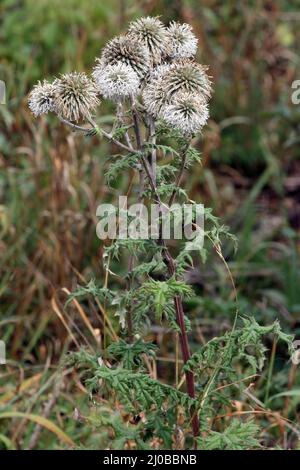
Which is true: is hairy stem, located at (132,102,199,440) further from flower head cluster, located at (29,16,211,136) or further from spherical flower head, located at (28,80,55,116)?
spherical flower head, located at (28,80,55,116)

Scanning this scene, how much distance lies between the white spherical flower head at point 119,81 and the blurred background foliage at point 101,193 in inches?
40.0

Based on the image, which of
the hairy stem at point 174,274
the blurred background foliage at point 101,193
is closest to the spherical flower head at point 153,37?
the hairy stem at point 174,274

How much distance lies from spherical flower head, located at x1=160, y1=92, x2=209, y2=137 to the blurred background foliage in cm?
107

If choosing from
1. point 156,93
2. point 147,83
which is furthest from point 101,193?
point 156,93

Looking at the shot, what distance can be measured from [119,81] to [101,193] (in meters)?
2.03

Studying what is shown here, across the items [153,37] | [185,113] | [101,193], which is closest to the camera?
[185,113]

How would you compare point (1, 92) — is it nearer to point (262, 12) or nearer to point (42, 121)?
point (42, 121)

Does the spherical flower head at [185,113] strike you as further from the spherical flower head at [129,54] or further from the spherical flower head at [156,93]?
the spherical flower head at [129,54]

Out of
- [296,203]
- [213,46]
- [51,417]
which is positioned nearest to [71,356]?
[51,417]

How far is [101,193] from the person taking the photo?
424cm

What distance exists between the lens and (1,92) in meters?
4.10

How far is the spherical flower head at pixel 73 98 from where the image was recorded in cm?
226

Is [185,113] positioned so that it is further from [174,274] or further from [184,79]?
[174,274]

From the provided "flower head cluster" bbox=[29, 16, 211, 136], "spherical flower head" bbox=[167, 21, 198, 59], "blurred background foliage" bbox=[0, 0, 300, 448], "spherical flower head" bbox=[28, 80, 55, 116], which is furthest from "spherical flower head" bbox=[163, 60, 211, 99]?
"blurred background foliage" bbox=[0, 0, 300, 448]
